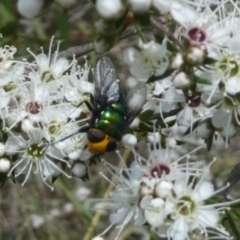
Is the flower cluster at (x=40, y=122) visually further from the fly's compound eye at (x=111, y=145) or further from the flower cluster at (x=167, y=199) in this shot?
the flower cluster at (x=167, y=199)

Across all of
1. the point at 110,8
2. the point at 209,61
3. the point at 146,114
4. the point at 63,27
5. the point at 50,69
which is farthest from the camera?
the point at 63,27

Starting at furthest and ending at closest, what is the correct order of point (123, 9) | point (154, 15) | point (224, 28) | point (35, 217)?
point (35, 217) < point (224, 28) < point (154, 15) < point (123, 9)

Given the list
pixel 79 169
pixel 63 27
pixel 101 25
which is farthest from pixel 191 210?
pixel 63 27

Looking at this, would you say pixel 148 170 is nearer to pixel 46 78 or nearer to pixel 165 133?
pixel 165 133

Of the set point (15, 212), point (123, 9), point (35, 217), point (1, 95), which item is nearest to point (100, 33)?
point (123, 9)

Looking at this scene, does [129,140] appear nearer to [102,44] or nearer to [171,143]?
[171,143]

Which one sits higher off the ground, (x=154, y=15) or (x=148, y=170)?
(x=154, y=15)

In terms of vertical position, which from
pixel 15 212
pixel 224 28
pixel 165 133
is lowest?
pixel 15 212
